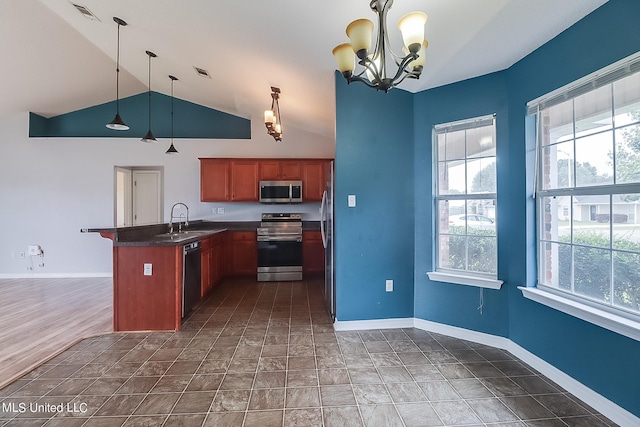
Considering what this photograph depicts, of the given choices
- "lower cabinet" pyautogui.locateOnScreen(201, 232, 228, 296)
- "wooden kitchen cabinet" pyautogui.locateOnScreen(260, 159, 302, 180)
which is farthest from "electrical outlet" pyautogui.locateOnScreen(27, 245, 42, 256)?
"wooden kitchen cabinet" pyautogui.locateOnScreen(260, 159, 302, 180)

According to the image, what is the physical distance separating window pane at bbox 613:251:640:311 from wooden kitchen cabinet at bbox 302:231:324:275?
12.5 ft

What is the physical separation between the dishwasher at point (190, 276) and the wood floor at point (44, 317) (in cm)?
74

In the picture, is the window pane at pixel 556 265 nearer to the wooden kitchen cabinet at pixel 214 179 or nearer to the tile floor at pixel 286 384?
the tile floor at pixel 286 384

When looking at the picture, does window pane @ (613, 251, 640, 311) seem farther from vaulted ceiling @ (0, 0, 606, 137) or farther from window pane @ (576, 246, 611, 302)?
vaulted ceiling @ (0, 0, 606, 137)

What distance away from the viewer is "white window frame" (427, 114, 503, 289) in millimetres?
2523

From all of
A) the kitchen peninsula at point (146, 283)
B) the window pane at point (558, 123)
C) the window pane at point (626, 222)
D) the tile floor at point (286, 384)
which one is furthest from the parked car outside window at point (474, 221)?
the kitchen peninsula at point (146, 283)

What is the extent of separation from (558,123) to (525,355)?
1770 mm

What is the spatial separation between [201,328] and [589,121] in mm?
3560

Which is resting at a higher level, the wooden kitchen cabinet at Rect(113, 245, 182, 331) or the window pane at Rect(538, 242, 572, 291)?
the window pane at Rect(538, 242, 572, 291)

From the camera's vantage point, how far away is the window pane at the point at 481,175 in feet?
8.36

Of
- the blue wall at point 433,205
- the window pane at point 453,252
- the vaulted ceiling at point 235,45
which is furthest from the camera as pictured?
the window pane at point 453,252

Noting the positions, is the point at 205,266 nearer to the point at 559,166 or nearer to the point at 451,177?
the point at 451,177

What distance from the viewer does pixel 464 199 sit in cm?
269

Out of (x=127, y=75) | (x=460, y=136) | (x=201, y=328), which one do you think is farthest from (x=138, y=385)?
(x=127, y=75)
